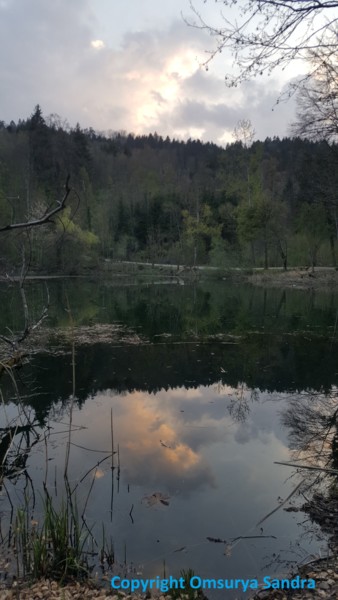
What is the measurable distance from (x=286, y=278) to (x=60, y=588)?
39.9 meters

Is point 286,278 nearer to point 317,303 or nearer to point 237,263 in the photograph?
point 237,263

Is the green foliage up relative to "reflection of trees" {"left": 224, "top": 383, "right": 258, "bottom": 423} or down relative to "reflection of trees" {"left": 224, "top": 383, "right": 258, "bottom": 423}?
up

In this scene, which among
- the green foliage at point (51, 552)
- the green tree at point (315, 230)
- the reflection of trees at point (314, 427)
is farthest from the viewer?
the green tree at point (315, 230)

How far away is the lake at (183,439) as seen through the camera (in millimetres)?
5094

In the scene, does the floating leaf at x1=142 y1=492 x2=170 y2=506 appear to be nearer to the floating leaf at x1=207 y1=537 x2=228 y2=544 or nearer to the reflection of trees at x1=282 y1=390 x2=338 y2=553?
the floating leaf at x1=207 y1=537 x2=228 y2=544

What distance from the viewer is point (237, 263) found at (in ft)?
158

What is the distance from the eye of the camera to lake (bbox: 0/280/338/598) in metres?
5.09

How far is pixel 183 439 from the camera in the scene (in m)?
8.16

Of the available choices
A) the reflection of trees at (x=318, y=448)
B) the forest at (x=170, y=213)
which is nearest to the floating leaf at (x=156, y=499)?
the reflection of trees at (x=318, y=448)

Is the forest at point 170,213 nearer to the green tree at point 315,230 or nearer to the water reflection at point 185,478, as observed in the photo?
Answer: the green tree at point 315,230

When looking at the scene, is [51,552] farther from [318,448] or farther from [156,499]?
[318,448]

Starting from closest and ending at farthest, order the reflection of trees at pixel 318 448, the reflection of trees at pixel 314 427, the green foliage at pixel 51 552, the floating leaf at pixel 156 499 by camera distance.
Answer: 1. the green foliage at pixel 51 552
2. the reflection of trees at pixel 318 448
3. the floating leaf at pixel 156 499
4. the reflection of trees at pixel 314 427

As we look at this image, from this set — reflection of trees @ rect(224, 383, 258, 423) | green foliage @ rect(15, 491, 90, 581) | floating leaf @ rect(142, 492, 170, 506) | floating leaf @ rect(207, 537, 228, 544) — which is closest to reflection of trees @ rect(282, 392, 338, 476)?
reflection of trees @ rect(224, 383, 258, 423)

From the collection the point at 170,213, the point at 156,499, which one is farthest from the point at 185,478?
the point at 170,213
